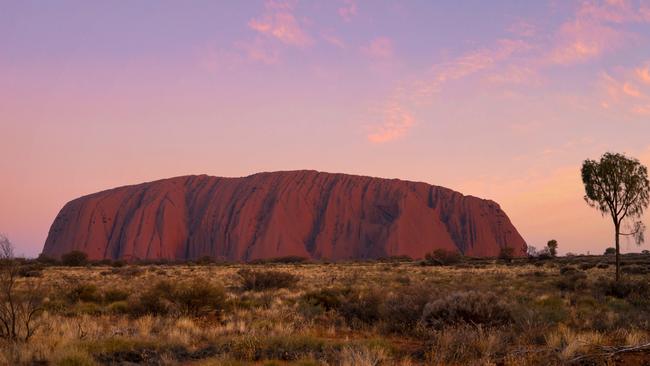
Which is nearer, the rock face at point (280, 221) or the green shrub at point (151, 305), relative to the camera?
the green shrub at point (151, 305)

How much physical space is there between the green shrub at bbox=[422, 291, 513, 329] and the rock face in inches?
3332

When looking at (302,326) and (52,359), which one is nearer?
(52,359)

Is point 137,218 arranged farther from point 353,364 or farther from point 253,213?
point 353,364

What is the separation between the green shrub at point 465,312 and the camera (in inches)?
428

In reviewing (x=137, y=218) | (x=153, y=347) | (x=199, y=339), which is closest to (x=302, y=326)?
(x=199, y=339)

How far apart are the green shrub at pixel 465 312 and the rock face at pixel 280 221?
84.6m

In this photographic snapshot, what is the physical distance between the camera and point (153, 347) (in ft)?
30.5

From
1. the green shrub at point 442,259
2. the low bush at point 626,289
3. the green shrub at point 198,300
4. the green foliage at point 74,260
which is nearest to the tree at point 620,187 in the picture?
the low bush at point 626,289

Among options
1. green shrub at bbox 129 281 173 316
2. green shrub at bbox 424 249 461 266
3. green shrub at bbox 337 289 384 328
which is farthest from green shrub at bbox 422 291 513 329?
green shrub at bbox 424 249 461 266

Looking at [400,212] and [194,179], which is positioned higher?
[194,179]

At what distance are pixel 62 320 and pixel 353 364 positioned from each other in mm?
9975

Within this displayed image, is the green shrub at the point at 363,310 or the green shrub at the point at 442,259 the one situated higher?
the green shrub at the point at 363,310

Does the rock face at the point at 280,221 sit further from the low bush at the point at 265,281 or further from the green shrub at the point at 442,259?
the low bush at the point at 265,281

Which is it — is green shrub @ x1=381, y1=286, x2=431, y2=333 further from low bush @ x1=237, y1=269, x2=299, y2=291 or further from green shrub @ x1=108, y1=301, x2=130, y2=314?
low bush @ x1=237, y1=269, x2=299, y2=291
